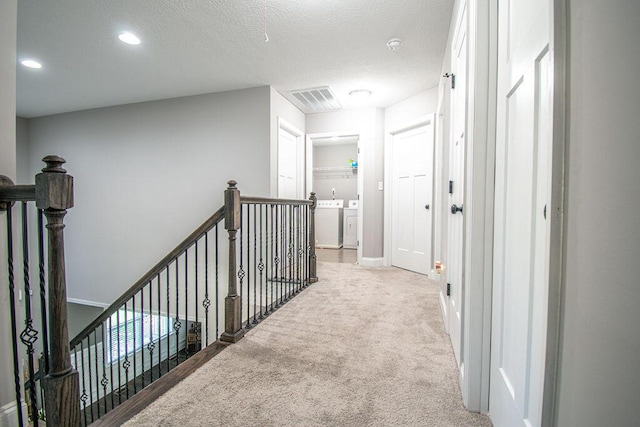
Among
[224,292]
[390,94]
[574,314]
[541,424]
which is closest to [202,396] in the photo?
[541,424]

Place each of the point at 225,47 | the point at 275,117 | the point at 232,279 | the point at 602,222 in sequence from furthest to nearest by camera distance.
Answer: the point at 275,117 → the point at 225,47 → the point at 232,279 → the point at 602,222

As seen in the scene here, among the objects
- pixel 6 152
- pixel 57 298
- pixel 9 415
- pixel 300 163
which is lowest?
pixel 9 415

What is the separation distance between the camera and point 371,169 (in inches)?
167

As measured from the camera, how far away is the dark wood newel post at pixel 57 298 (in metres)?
0.97

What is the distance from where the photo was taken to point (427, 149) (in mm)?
3686

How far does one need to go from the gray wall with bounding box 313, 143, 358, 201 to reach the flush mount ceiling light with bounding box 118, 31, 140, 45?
4.70m

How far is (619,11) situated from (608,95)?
0.12 metres

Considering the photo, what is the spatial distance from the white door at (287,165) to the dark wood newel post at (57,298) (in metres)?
2.82

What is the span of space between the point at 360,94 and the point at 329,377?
3.24 meters

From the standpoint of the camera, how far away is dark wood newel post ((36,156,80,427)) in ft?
3.17

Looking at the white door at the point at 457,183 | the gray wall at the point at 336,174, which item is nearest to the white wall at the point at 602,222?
the white door at the point at 457,183

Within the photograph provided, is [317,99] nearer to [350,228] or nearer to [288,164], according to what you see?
[288,164]

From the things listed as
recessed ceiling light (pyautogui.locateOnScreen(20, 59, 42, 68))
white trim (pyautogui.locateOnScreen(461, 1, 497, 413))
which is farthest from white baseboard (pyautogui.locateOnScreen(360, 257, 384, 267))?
recessed ceiling light (pyautogui.locateOnScreen(20, 59, 42, 68))

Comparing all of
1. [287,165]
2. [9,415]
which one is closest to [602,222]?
[9,415]
